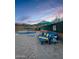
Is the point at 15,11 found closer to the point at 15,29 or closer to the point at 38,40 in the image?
the point at 15,29

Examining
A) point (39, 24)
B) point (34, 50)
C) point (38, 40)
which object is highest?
point (39, 24)

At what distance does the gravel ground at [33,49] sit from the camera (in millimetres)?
1700

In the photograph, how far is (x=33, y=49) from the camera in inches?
67.1

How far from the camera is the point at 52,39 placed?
1.73m

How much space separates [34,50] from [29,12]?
52 cm

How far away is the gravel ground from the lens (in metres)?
1.70
